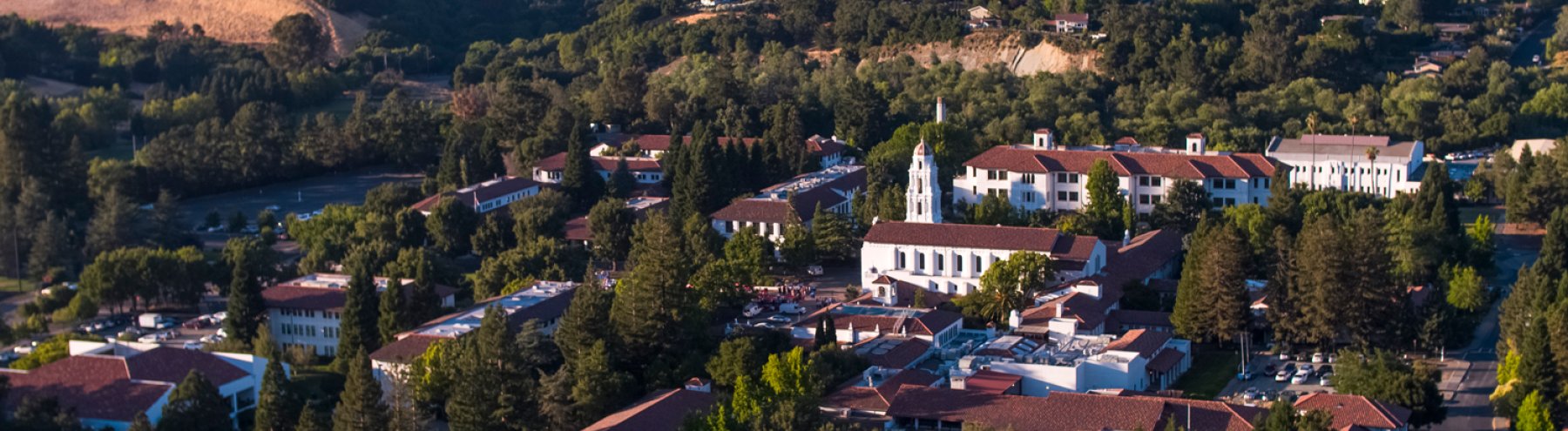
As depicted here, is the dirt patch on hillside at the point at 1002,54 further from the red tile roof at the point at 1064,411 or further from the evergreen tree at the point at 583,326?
the red tile roof at the point at 1064,411

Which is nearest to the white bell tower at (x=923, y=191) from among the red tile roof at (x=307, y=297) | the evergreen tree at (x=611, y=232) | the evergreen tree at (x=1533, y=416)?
the evergreen tree at (x=611, y=232)

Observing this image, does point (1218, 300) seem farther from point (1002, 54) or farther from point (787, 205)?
point (1002, 54)

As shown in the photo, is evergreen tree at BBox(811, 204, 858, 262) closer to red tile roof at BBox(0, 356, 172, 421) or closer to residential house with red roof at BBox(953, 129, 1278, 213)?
residential house with red roof at BBox(953, 129, 1278, 213)

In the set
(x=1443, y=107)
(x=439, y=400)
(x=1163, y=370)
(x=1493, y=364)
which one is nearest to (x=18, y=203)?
(x=439, y=400)

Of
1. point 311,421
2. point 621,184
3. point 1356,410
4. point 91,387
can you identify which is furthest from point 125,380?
point 621,184

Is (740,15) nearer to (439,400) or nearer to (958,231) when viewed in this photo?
(958,231)
